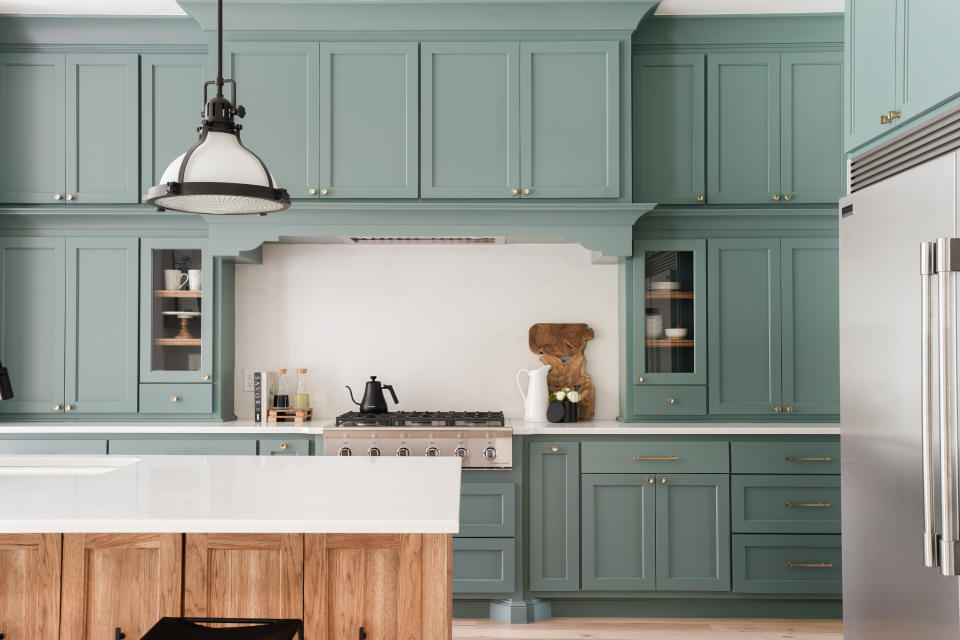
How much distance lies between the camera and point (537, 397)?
146 inches

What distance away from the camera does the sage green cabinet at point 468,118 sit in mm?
3416

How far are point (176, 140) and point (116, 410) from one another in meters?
1.38

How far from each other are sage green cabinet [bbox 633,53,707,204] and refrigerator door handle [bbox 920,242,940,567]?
199 centimetres

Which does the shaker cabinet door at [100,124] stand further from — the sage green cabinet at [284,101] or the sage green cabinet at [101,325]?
the sage green cabinet at [284,101]

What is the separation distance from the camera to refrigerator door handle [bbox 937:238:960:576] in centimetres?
154

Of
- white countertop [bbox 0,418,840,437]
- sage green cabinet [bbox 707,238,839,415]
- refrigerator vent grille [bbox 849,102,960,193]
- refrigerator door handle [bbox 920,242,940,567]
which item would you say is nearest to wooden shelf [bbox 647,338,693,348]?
sage green cabinet [bbox 707,238,839,415]

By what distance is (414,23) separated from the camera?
3.40 meters

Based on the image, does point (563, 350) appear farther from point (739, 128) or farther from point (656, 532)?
point (739, 128)

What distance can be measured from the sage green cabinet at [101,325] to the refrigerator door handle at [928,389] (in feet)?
10.9

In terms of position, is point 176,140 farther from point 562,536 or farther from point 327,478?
point 562,536

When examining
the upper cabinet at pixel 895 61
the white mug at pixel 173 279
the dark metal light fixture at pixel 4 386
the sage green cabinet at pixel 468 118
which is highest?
the sage green cabinet at pixel 468 118

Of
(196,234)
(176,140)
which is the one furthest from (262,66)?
(196,234)

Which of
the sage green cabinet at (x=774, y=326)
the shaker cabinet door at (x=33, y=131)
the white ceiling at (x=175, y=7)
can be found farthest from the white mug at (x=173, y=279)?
the sage green cabinet at (x=774, y=326)

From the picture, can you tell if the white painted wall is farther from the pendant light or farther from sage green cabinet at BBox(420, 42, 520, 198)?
the pendant light
